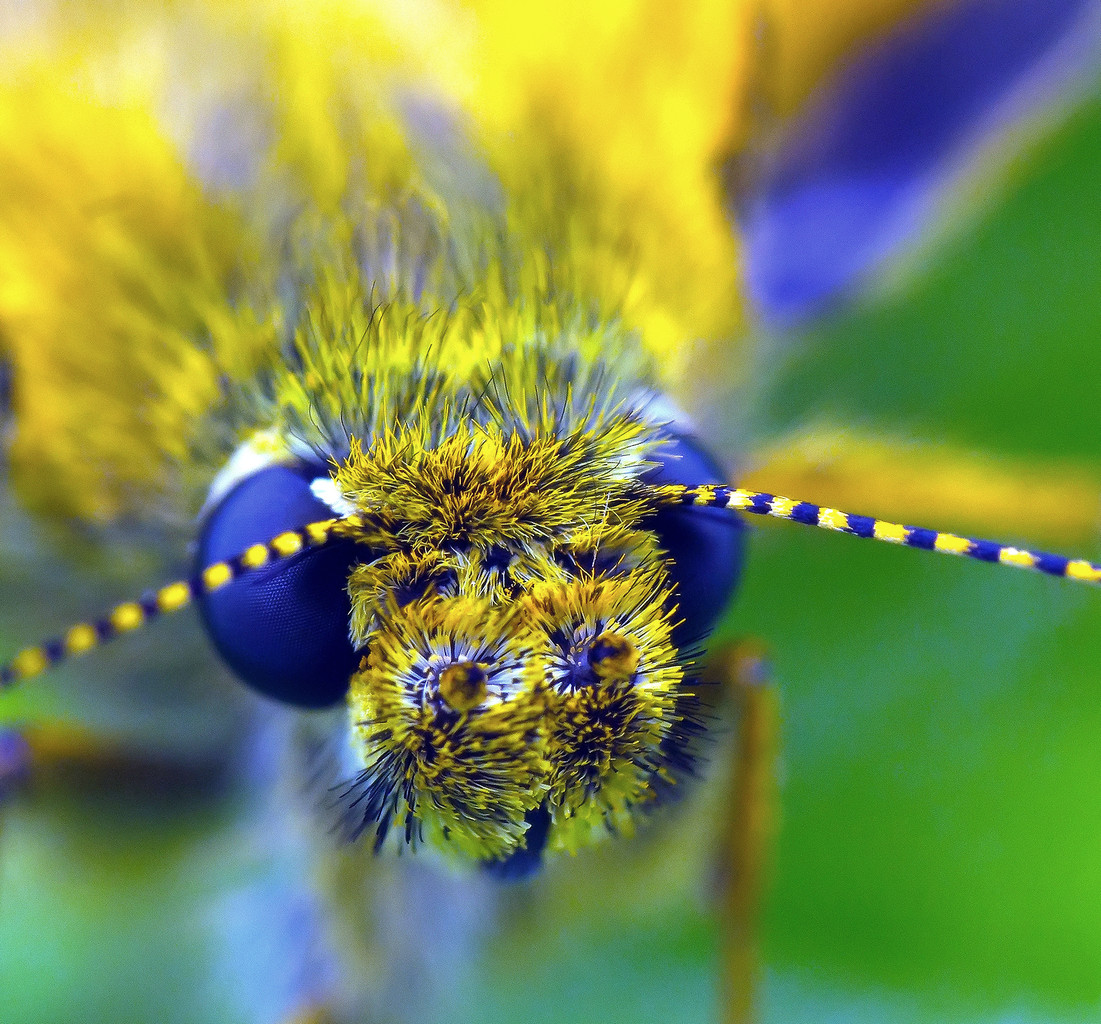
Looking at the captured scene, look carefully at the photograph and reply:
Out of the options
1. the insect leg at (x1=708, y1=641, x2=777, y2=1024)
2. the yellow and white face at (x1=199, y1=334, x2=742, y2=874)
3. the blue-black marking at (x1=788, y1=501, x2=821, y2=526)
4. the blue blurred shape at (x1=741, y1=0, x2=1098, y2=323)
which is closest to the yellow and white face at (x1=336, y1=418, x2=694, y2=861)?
the yellow and white face at (x1=199, y1=334, x2=742, y2=874)

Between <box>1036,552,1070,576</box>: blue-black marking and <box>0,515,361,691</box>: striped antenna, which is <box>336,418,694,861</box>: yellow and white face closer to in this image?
<box>0,515,361,691</box>: striped antenna

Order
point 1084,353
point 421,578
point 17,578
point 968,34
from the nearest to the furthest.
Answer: point 421,578, point 17,578, point 968,34, point 1084,353

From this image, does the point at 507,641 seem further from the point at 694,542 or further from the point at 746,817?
the point at 746,817

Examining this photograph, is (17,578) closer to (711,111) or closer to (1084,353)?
(711,111)

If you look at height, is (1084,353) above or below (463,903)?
above

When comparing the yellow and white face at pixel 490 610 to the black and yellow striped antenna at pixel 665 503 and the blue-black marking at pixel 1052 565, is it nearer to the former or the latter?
the black and yellow striped antenna at pixel 665 503

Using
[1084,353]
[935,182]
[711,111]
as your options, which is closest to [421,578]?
[711,111]

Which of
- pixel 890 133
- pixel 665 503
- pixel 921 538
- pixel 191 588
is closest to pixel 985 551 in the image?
pixel 921 538
